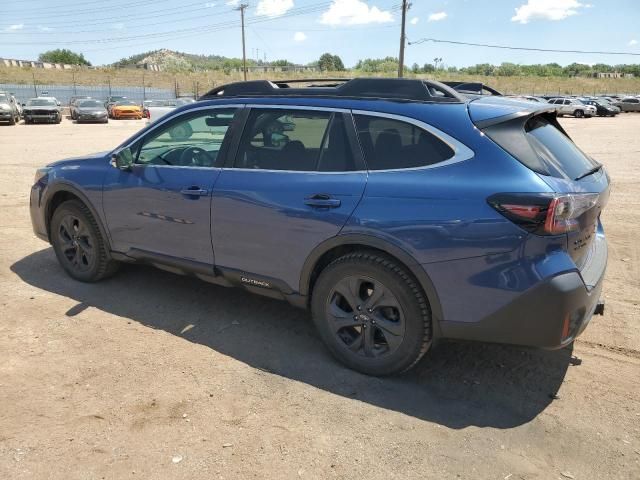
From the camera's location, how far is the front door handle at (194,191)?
387cm

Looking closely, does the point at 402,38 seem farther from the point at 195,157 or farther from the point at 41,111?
the point at 195,157

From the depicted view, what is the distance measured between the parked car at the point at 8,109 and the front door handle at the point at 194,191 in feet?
92.5

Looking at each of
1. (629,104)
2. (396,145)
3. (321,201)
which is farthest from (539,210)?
(629,104)

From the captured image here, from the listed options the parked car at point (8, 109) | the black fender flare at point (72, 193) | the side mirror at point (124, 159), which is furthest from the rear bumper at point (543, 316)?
the parked car at point (8, 109)

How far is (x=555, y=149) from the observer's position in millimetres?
3232

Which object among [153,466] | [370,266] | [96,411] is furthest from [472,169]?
[96,411]

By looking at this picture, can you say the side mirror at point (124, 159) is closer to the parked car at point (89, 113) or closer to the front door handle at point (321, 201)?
the front door handle at point (321, 201)

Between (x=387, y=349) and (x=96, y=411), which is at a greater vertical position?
(x=387, y=349)

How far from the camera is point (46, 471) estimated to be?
257 cm

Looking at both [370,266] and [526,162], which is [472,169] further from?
[370,266]

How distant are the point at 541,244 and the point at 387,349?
1131mm

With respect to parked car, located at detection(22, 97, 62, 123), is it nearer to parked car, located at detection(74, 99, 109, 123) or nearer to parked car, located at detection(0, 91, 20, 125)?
parked car, located at detection(0, 91, 20, 125)

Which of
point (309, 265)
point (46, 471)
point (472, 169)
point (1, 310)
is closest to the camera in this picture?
point (46, 471)

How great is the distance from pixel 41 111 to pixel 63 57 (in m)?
104
